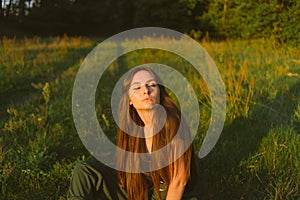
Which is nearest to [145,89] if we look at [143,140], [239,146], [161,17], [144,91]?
[144,91]

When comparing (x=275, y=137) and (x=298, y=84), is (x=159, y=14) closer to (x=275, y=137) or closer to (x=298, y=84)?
(x=298, y=84)

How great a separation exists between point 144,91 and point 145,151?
0.44m

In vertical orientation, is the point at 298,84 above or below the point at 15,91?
above

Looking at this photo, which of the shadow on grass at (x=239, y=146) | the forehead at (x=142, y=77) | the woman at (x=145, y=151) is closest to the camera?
the woman at (x=145, y=151)

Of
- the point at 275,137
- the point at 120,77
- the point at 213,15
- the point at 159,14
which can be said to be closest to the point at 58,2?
the point at 159,14

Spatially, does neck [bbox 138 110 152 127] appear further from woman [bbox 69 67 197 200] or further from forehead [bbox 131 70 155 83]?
forehead [bbox 131 70 155 83]

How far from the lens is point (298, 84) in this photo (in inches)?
219

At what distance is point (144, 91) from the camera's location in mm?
2623

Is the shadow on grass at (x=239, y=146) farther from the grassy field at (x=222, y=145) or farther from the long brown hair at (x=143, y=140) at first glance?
the long brown hair at (x=143, y=140)

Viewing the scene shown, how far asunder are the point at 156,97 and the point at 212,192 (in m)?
1.14

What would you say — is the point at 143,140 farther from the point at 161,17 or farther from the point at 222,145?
the point at 161,17

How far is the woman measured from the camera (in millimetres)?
2553

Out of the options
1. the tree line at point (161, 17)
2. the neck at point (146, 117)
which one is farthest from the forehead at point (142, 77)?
the tree line at point (161, 17)

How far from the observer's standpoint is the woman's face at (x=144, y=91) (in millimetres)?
2623
